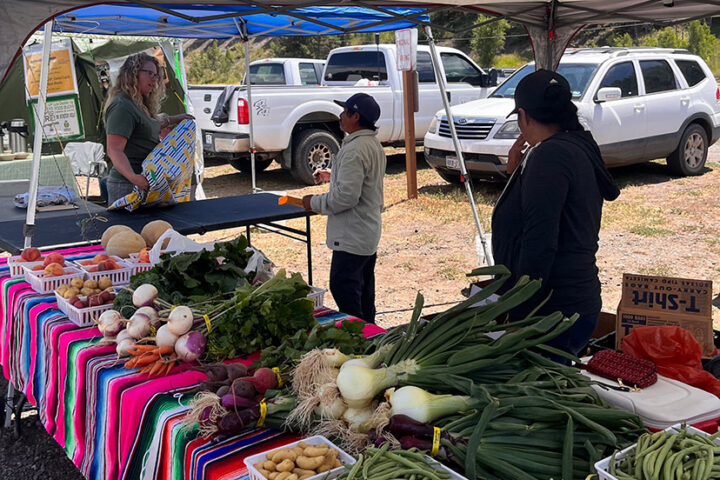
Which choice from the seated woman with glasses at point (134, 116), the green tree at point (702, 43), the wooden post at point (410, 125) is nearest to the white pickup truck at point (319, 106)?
the wooden post at point (410, 125)

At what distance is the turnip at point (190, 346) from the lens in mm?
2500

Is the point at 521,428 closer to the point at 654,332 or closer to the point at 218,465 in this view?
the point at 218,465

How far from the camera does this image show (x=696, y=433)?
5.77 feet

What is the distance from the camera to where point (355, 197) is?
4125 mm

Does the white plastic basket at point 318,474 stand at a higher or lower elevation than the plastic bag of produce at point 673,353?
higher

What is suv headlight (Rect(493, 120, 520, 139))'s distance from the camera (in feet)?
31.8

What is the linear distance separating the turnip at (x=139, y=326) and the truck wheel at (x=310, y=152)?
8.92 m

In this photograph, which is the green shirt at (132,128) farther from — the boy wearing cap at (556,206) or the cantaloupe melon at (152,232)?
the boy wearing cap at (556,206)

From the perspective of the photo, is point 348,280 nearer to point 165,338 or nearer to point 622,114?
point 165,338

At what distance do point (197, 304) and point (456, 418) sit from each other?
134 centimetres

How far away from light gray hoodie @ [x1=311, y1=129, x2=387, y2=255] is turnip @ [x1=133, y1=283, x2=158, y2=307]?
1545mm

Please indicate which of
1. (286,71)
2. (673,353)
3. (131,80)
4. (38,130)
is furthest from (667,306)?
(286,71)

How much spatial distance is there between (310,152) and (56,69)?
4063 millimetres

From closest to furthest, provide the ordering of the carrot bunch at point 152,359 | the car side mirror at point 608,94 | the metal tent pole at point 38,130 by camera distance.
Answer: the carrot bunch at point 152,359 < the metal tent pole at point 38,130 < the car side mirror at point 608,94
